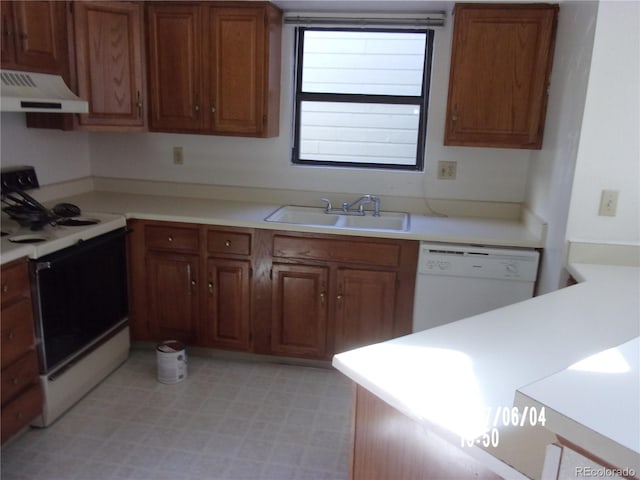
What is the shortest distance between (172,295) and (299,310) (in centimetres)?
74

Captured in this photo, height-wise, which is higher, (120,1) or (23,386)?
(120,1)

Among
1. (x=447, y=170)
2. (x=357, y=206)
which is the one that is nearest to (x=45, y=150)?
(x=357, y=206)

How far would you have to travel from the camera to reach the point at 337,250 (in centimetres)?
274

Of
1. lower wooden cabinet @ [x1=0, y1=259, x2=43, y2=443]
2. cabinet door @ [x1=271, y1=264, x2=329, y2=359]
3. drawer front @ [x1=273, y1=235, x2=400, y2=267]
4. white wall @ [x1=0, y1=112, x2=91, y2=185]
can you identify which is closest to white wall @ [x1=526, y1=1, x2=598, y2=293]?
drawer front @ [x1=273, y1=235, x2=400, y2=267]

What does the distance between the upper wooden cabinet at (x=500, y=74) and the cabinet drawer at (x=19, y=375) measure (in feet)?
7.43

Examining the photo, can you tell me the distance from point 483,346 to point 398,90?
217 centimetres

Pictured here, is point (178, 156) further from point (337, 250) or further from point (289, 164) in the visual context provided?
point (337, 250)

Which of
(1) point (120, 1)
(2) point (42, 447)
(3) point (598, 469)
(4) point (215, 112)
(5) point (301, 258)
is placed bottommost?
(2) point (42, 447)

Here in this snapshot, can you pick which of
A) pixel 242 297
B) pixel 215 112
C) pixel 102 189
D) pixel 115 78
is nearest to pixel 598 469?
pixel 242 297

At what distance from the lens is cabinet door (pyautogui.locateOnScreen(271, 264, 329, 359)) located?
2.80 meters

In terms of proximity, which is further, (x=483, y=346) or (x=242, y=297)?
(x=242, y=297)

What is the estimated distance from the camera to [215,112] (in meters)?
2.97

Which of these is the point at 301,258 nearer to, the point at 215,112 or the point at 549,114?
the point at 215,112

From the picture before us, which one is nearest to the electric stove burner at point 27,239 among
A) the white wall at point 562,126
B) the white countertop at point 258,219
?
the white countertop at point 258,219
